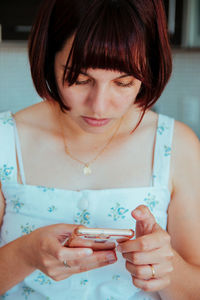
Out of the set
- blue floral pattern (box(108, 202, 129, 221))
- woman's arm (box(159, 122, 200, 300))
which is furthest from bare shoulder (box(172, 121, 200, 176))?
blue floral pattern (box(108, 202, 129, 221))

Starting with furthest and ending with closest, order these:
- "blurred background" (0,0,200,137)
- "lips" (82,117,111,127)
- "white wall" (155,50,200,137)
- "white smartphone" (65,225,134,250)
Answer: "white wall" (155,50,200,137)
"blurred background" (0,0,200,137)
"lips" (82,117,111,127)
"white smartphone" (65,225,134,250)

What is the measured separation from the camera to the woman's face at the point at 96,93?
99 cm

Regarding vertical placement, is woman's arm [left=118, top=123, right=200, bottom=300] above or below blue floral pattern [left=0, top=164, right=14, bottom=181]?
below

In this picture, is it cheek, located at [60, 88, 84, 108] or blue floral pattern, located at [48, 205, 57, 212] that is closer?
cheek, located at [60, 88, 84, 108]

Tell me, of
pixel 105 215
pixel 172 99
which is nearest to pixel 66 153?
pixel 105 215

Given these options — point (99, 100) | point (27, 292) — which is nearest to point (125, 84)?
point (99, 100)

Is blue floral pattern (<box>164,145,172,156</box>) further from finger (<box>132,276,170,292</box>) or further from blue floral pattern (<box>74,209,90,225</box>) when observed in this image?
finger (<box>132,276,170,292</box>)

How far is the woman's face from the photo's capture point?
99cm

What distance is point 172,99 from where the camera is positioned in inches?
117

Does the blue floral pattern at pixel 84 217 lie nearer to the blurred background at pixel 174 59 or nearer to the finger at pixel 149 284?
the finger at pixel 149 284

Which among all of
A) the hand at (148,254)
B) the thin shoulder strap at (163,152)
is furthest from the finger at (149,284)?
the thin shoulder strap at (163,152)

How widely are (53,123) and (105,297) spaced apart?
21.7 inches

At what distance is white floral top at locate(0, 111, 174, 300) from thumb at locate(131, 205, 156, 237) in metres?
0.20

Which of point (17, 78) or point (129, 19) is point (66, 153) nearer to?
point (129, 19)
